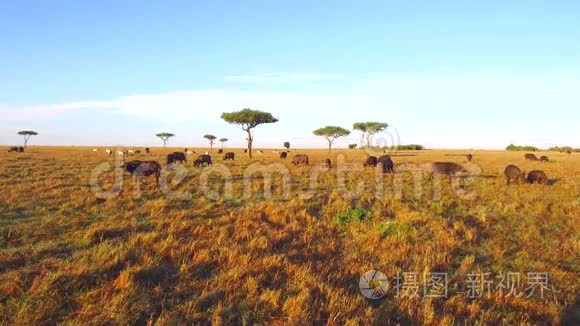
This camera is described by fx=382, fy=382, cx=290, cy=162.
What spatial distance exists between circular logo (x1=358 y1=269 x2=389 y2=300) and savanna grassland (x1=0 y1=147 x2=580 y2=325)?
0.14 meters

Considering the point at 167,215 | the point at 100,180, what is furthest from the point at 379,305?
the point at 100,180

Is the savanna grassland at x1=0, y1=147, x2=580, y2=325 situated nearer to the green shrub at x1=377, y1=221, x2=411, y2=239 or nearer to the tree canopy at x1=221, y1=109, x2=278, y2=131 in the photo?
the green shrub at x1=377, y1=221, x2=411, y2=239

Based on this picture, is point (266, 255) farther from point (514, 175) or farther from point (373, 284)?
point (514, 175)

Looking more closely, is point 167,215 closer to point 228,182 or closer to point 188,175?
point 228,182

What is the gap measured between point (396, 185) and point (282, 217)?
879 centimetres

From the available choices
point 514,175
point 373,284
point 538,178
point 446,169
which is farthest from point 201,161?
point 373,284

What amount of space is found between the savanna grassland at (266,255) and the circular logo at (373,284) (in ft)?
0.47

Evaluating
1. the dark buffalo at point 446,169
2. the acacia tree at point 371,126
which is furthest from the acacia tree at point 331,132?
the dark buffalo at point 446,169

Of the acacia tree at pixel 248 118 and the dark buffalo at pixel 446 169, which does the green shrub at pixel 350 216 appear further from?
the acacia tree at pixel 248 118

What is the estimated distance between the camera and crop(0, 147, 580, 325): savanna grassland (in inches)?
212

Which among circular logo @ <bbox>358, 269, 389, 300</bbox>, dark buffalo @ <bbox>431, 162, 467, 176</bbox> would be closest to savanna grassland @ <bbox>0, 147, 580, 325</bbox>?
circular logo @ <bbox>358, 269, 389, 300</bbox>

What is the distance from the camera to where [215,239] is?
8.42 m

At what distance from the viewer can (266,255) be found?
740 centimetres

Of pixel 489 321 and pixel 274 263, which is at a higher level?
pixel 274 263
